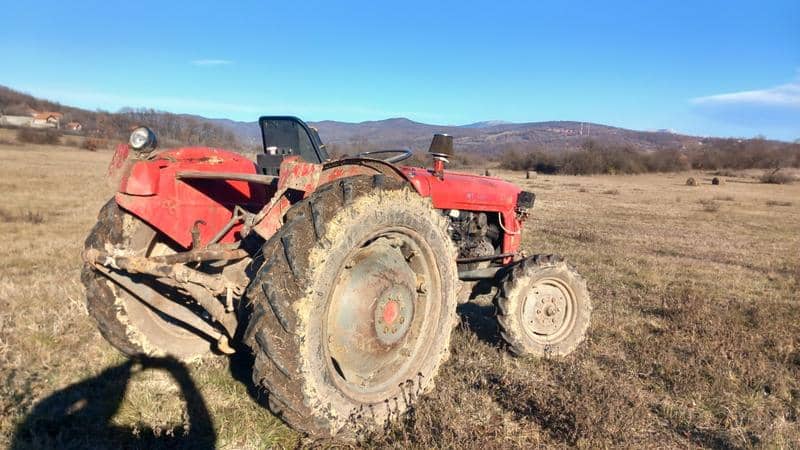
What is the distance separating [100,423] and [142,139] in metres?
1.70

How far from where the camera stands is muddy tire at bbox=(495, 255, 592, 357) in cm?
418

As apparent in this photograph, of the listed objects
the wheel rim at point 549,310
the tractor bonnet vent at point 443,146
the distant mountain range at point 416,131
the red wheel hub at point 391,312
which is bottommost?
the wheel rim at point 549,310

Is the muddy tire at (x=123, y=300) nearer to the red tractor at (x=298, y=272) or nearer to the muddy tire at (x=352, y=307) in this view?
the red tractor at (x=298, y=272)

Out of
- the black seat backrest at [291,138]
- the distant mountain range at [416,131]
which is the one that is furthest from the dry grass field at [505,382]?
the distant mountain range at [416,131]

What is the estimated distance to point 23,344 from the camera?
13.1ft

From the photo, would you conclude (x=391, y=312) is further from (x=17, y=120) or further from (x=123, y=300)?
(x=17, y=120)

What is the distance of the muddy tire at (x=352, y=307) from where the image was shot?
2.29 m

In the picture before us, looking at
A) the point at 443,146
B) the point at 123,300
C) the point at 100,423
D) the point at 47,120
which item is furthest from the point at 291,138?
the point at 47,120

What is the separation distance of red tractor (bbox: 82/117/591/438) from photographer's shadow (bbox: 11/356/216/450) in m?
0.34

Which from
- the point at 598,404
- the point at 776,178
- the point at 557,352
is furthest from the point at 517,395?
the point at 776,178

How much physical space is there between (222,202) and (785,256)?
35.0 feet

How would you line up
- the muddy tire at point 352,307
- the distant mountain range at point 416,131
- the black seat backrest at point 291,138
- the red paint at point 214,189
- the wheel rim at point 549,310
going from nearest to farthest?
1. the muddy tire at point 352,307
2. the red paint at point 214,189
3. the black seat backrest at point 291,138
4. the wheel rim at point 549,310
5. the distant mountain range at point 416,131

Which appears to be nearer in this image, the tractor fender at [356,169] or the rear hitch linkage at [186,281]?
the rear hitch linkage at [186,281]

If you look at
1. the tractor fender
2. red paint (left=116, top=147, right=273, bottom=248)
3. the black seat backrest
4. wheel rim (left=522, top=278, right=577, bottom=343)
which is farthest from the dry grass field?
the black seat backrest
